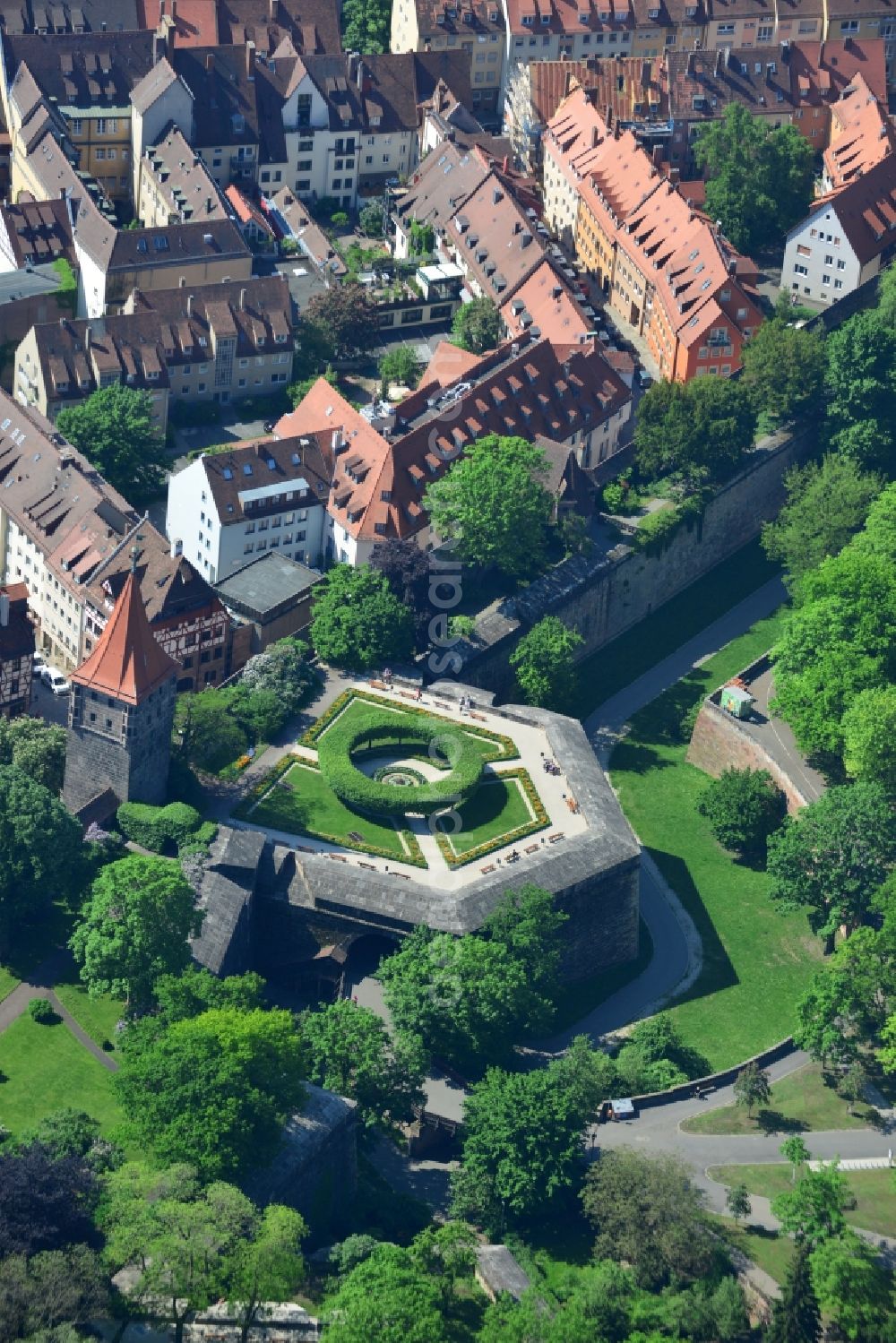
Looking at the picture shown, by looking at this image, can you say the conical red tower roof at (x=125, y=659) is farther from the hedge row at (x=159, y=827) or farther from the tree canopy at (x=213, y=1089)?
the tree canopy at (x=213, y=1089)

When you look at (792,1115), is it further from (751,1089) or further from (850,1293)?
(850,1293)

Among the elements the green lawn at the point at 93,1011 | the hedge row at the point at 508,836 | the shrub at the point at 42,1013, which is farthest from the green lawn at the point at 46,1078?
the hedge row at the point at 508,836

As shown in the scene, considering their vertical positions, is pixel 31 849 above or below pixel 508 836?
above

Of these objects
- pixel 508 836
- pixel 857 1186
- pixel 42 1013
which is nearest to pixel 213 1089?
pixel 42 1013

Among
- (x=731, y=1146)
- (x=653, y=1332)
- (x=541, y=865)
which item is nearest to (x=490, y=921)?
(x=541, y=865)

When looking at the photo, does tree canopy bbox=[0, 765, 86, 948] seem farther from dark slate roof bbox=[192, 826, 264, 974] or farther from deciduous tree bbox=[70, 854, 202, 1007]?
dark slate roof bbox=[192, 826, 264, 974]
